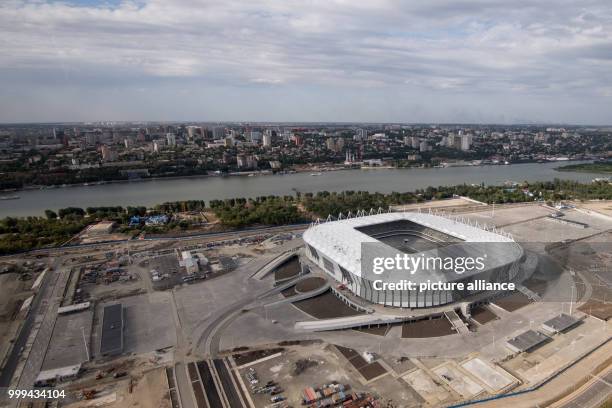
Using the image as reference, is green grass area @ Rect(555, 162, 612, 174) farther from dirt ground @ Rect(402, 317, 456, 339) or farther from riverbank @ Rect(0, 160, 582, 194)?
dirt ground @ Rect(402, 317, 456, 339)

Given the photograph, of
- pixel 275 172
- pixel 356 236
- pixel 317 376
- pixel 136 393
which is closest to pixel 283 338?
pixel 317 376

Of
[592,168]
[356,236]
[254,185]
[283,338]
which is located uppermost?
[356,236]

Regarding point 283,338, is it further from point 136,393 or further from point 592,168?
point 592,168

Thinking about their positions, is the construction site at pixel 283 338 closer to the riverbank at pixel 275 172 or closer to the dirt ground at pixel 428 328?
the dirt ground at pixel 428 328

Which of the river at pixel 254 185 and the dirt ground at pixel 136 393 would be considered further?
the river at pixel 254 185

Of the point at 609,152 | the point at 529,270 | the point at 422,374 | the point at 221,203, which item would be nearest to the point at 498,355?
the point at 422,374

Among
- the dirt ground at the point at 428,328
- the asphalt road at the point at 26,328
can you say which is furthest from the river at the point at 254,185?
the dirt ground at the point at 428,328
